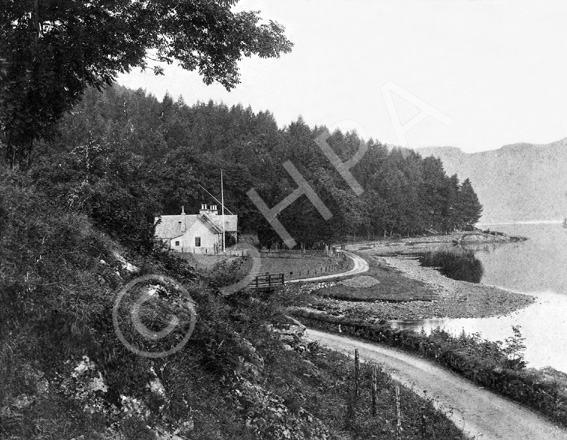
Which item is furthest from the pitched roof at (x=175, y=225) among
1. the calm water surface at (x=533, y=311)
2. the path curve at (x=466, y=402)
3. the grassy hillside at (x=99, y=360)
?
the grassy hillside at (x=99, y=360)

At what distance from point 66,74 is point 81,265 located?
580 cm

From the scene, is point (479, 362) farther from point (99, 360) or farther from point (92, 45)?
point (92, 45)

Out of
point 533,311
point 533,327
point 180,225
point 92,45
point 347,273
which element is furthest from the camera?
point 180,225

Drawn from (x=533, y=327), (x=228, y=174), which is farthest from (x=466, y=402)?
(x=228, y=174)

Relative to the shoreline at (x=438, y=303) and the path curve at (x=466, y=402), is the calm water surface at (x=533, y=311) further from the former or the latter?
the path curve at (x=466, y=402)

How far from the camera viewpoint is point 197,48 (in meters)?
13.5

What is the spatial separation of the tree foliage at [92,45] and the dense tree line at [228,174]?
4.46 ft

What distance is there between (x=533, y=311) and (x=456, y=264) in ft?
115

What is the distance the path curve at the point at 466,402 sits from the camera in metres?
12.8

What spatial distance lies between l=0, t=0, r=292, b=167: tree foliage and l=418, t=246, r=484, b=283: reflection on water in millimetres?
49846

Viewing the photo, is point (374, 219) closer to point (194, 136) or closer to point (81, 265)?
point (194, 136)

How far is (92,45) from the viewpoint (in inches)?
455

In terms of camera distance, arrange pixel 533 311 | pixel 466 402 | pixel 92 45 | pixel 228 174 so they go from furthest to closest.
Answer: pixel 228 174 < pixel 533 311 < pixel 466 402 < pixel 92 45

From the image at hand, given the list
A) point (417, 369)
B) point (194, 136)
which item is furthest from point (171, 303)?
point (194, 136)
